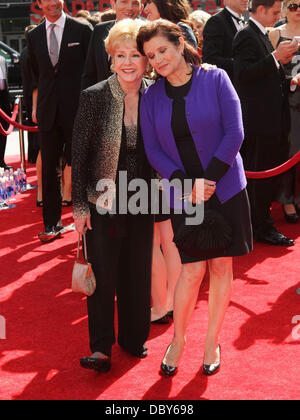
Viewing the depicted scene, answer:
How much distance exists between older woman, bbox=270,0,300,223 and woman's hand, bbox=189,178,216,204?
8.86ft

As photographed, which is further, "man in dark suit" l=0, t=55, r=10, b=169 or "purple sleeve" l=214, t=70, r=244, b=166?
"man in dark suit" l=0, t=55, r=10, b=169

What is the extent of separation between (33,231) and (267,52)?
8.39ft

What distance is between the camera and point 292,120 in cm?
563

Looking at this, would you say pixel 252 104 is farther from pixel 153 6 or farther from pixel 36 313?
pixel 36 313

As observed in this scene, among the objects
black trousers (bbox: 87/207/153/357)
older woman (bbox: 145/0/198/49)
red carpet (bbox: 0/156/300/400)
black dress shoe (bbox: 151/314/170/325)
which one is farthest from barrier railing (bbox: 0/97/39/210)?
black trousers (bbox: 87/207/153/357)

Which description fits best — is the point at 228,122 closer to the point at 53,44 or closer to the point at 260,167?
the point at 260,167

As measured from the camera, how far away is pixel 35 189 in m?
7.61

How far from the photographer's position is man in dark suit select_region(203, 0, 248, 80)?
5215mm

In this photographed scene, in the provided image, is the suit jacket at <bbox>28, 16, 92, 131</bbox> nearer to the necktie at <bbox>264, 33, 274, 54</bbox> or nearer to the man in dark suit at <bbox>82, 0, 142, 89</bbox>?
the man in dark suit at <bbox>82, 0, 142, 89</bbox>

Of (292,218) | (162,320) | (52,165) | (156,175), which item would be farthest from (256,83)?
(162,320)

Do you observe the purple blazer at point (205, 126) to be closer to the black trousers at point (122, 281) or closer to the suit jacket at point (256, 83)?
the black trousers at point (122, 281)

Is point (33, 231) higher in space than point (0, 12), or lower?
lower

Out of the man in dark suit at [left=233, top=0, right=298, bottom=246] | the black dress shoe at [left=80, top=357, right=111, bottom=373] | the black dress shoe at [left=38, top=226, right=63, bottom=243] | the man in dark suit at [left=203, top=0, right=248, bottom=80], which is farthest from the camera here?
the black dress shoe at [left=38, top=226, right=63, bottom=243]
